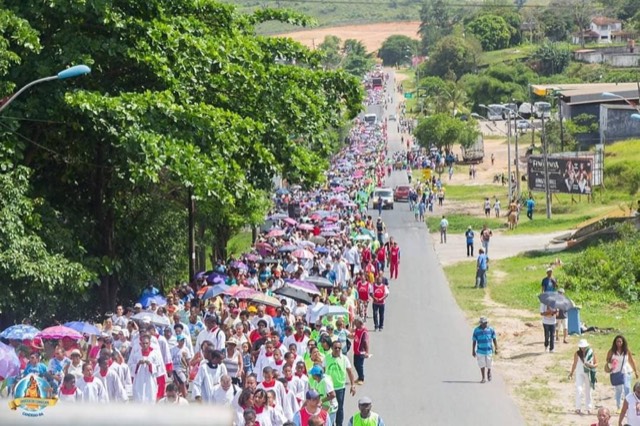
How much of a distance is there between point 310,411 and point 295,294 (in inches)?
440

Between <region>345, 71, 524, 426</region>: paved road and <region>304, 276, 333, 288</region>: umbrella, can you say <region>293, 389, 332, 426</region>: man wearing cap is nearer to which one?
<region>345, 71, 524, 426</region>: paved road

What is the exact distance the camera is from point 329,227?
141 ft

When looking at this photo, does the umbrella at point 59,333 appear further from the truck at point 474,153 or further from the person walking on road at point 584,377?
the truck at point 474,153

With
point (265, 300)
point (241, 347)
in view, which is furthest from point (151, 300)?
point (241, 347)

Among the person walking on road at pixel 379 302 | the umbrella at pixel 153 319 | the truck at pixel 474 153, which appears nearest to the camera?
the umbrella at pixel 153 319

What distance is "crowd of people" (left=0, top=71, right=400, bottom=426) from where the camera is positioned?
46.8 ft

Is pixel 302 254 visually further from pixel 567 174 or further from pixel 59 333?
pixel 567 174

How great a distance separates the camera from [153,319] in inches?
773

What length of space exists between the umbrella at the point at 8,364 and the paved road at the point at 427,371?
511 centimetres

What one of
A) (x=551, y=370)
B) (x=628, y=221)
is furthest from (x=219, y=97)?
(x=628, y=221)

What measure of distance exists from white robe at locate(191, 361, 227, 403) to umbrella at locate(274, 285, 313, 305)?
9.02 metres

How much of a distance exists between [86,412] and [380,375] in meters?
16.4

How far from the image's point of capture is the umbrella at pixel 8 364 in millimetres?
15484

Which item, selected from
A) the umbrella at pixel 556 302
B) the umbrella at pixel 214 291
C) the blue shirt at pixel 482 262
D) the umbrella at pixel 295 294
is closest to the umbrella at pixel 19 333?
the umbrella at pixel 214 291
